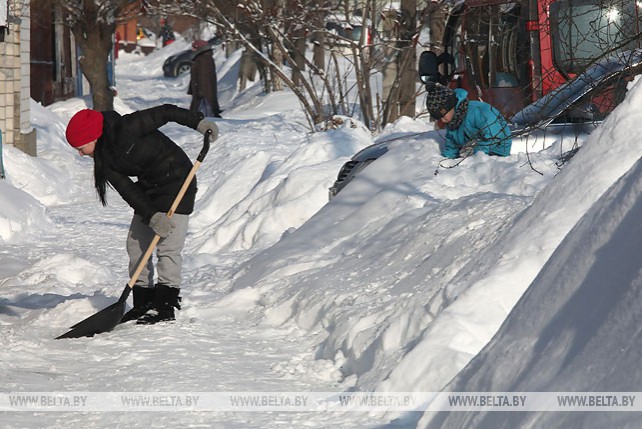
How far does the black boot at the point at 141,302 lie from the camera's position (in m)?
7.14

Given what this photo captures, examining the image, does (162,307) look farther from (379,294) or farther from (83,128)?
(379,294)

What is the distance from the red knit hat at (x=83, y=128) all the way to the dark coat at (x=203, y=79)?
14740 millimetres

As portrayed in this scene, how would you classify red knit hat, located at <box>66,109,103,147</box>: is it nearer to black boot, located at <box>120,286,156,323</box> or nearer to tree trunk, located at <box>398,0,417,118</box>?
black boot, located at <box>120,286,156,323</box>

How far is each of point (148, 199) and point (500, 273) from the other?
104 inches

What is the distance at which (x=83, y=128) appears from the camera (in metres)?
6.69

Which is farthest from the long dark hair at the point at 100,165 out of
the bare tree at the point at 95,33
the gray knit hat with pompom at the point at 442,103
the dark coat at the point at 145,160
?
the bare tree at the point at 95,33

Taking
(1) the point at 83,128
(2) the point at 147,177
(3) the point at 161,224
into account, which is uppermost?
(1) the point at 83,128

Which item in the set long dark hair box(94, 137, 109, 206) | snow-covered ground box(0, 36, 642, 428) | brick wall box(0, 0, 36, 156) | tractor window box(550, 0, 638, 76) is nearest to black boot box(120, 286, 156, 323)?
snow-covered ground box(0, 36, 642, 428)

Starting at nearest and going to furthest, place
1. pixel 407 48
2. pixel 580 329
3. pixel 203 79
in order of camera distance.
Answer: pixel 580 329 → pixel 407 48 → pixel 203 79

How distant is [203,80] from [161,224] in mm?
14868

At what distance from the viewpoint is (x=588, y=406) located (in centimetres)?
303

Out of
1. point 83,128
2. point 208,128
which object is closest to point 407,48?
point 208,128

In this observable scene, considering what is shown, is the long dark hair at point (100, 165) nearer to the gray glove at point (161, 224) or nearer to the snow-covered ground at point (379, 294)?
the gray glove at point (161, 224)

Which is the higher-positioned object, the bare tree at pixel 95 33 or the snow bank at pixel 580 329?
the snow bank at pixel 580 329
